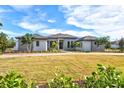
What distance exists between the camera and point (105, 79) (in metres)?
3.21

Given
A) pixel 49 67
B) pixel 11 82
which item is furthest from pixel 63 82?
pixel 49 67

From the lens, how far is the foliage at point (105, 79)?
3159mm

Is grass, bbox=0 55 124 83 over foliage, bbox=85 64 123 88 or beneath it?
beneath

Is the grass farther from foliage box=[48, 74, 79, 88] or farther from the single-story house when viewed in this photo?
foliage box=[48, 74, 79, 88]

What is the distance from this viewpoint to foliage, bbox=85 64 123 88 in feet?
10.4

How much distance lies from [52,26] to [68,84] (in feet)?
7.10

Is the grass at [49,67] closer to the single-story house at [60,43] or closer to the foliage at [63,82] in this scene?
the single-story house at [60,43]

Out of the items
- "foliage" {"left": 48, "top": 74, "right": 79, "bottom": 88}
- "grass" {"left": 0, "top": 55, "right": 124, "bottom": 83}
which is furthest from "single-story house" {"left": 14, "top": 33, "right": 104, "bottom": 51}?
"foliage" {"left": 48, "top": 74, "right": 79, "bottom": 88}

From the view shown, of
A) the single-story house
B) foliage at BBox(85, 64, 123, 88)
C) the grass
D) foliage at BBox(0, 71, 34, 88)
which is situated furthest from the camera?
the single-story house

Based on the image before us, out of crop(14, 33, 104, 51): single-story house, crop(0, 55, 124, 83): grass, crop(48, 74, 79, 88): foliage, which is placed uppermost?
crop(14, 33, 104, 51): single-story house

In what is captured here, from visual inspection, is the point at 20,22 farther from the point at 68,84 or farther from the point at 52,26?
the point at 68,84

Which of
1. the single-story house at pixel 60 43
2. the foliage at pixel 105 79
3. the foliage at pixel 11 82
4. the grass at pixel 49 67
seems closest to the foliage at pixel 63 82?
the foliage at pixel 105 79
